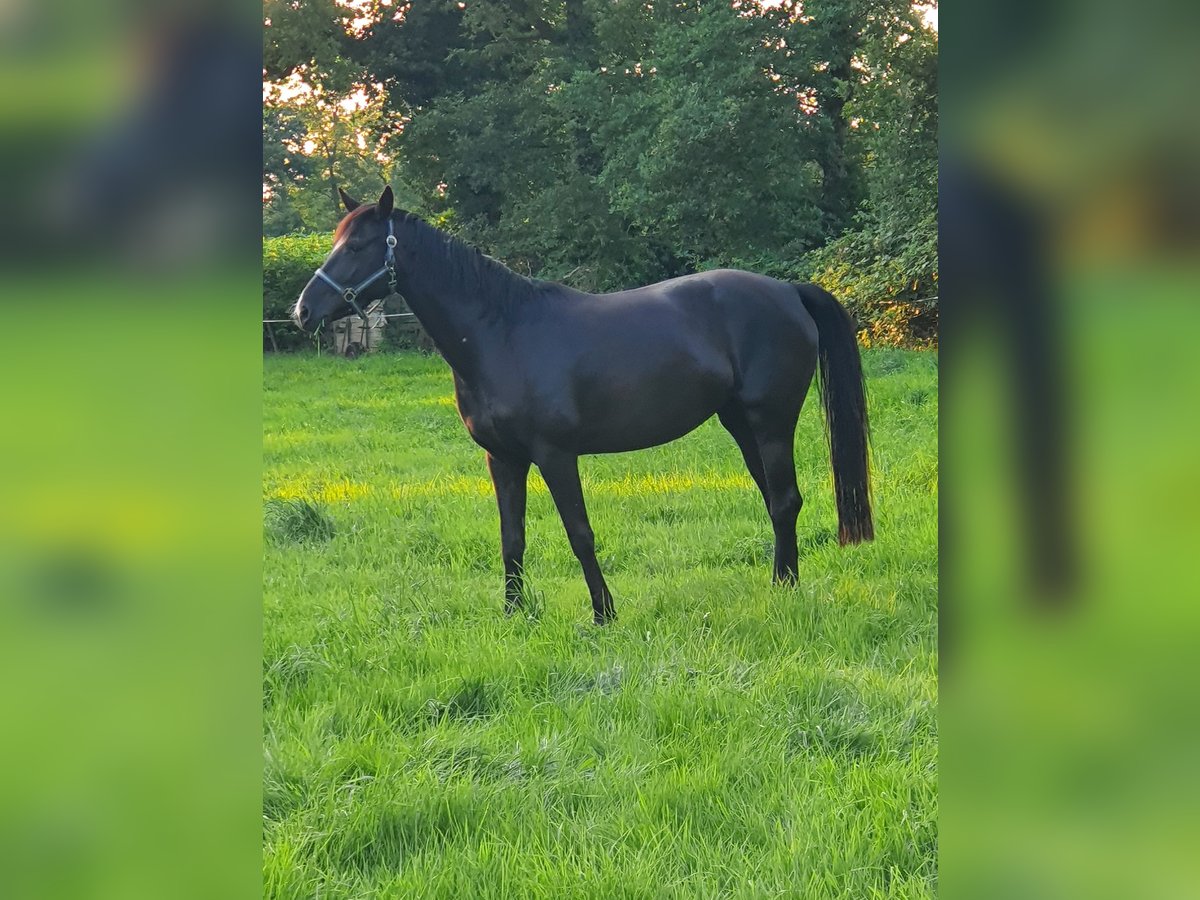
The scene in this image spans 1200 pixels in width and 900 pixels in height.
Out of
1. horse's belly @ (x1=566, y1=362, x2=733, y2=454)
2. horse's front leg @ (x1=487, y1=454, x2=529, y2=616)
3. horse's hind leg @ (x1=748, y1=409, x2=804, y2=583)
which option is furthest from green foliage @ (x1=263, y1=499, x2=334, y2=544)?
horse's hind leg @ (x1=748, y1=409, x2=804, y2=583)

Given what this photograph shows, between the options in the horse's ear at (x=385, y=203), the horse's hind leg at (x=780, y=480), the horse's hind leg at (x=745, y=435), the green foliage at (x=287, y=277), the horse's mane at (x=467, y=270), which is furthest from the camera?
the green foliage at (x=287, y=277)

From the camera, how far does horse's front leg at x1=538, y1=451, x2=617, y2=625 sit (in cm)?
421

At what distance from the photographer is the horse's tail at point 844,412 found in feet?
15.4

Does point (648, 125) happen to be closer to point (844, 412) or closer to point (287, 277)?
point (844, 412)

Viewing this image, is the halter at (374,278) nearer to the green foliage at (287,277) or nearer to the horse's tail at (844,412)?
the horse's tail at (844,412)

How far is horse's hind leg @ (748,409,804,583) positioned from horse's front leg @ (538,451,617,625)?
40.6 inches

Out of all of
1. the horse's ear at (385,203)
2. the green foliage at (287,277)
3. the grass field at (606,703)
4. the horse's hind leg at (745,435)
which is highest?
the green foliage at (287,277)

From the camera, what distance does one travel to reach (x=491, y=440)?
171 inches
